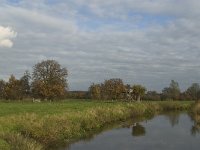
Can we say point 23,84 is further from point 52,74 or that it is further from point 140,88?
point 140,88

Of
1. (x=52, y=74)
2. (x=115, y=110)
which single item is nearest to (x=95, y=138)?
(x=115, y=110)

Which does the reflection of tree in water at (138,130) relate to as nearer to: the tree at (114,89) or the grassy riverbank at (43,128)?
the grassy riverbank at (43,128)

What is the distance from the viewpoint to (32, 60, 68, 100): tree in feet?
257

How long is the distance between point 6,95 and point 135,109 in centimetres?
4147

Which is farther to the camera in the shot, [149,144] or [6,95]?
[6,95]

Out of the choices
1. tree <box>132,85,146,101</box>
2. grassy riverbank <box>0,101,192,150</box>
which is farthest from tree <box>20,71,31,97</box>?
grassy riverbank <box>0,101,192,150</box>

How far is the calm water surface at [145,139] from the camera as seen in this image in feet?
90.7

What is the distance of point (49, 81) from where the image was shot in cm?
8069

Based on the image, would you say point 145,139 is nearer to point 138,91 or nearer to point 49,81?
point 49,81

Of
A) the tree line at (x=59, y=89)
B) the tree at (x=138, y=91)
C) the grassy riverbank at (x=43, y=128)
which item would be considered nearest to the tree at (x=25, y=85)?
the tree line at (x=59, y=89)

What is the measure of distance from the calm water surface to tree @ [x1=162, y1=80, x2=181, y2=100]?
59.1m

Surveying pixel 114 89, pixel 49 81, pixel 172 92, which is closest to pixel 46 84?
pixel 49 81

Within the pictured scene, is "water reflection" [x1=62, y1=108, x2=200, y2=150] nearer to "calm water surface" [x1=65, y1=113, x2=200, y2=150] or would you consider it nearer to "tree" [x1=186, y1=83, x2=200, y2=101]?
"calm water surface" [x1=65, y1=113, x2=200, y2=150]

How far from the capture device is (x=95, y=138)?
103 feet
